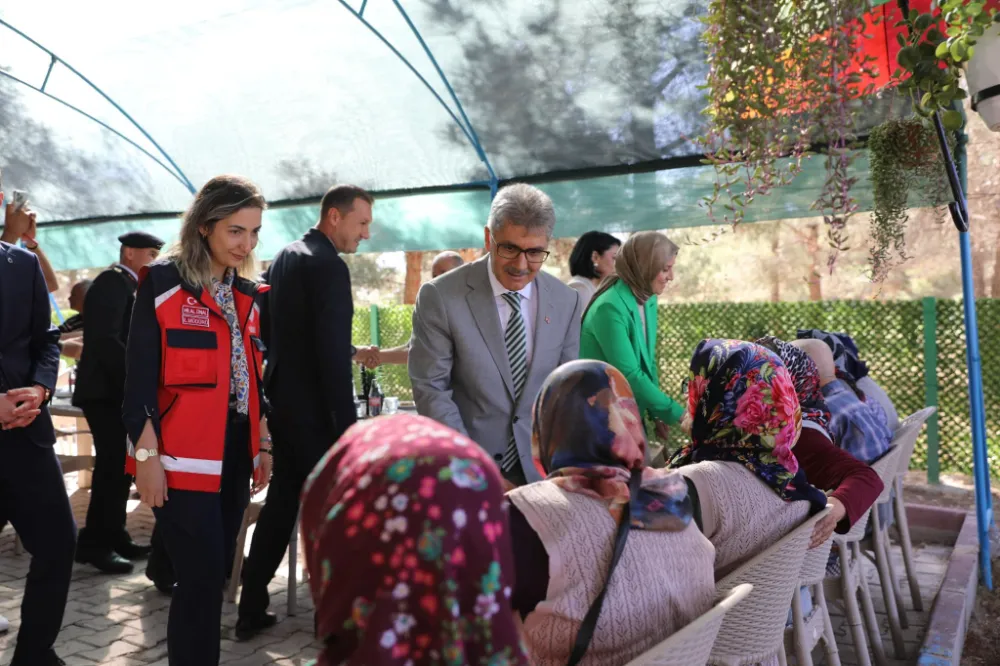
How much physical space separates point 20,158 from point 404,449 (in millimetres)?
10129

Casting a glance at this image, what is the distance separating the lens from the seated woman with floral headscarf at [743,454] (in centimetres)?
224

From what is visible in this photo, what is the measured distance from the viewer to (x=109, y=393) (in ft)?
17.4

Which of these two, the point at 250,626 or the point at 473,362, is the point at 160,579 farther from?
the point at 473,362

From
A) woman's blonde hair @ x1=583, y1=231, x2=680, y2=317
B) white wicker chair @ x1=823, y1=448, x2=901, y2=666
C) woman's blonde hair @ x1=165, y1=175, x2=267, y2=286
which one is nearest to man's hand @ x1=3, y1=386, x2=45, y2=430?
woman's blonde hair @ x1=165, y1=175, x2=267, y2=286

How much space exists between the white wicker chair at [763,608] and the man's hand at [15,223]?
3.43 metres

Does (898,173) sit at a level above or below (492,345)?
above

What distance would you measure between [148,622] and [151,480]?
208cm

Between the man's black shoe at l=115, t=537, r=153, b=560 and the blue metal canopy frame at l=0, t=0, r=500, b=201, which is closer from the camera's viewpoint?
the man's black shoe at l=115, t=537, r=153, b=560

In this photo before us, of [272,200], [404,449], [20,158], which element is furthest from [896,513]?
[20,158]

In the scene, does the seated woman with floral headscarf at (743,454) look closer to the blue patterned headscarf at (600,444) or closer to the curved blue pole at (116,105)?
the blue patterned headscarf at (600,444)

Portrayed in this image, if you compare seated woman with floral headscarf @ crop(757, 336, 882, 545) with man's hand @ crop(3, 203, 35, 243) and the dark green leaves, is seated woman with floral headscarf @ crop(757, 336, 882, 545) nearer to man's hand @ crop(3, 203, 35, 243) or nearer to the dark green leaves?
the dark green leaves

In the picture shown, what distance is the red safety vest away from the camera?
290 cm

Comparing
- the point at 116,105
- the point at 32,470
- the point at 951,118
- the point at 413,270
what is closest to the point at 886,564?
the point at 951,118

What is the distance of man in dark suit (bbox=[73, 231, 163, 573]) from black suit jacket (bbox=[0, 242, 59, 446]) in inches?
62.8
